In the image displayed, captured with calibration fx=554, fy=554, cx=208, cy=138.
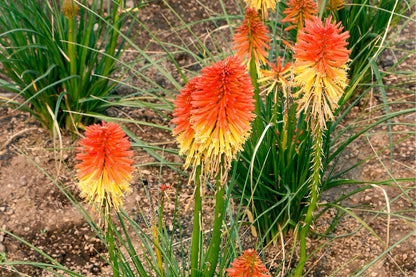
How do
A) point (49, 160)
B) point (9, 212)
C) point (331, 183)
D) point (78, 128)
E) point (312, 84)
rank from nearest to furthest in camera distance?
point (312, 84), point (331, 183), point (9, 212), point (49, 160), point (78, 128)

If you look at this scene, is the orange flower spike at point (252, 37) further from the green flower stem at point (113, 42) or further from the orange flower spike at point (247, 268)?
the green flower stem at point (113, 42)

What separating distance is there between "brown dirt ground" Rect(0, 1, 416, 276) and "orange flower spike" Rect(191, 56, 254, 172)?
964mm

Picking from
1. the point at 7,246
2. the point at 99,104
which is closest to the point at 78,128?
the point at 99,104

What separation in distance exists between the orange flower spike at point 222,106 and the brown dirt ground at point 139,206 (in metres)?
0.96

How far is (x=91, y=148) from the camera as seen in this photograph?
64.2 inches

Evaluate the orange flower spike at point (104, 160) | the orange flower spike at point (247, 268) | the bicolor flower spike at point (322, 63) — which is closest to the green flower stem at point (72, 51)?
the orange flower spike at point (104, 160)

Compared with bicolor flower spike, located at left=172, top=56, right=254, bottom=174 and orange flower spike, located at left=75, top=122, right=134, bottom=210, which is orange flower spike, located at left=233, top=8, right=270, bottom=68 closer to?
bicolor flower spike, located at left=172, top=56, right=254, bottom=174

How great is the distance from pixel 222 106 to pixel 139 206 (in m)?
1.18

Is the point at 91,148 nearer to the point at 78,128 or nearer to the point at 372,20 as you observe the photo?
the point at 78,128

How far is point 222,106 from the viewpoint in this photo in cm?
155

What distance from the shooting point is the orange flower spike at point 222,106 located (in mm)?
1544

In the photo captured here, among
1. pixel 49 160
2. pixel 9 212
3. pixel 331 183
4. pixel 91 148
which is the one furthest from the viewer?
pixel 49 160

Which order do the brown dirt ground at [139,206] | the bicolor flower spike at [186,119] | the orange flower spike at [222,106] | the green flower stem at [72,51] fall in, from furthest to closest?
the green flower stem at [72,51]
the brown dirt ground at [139,206]
the bicolor flower spike at [186,119]
the orange flower spike at [222,106]

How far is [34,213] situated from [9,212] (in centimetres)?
14
